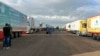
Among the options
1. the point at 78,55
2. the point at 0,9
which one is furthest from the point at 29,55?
the point at 0,9

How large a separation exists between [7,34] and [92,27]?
2099 centimetres

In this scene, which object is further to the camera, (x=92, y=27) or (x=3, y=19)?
(x=92, y=27)

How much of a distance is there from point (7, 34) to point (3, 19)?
8.70 meters

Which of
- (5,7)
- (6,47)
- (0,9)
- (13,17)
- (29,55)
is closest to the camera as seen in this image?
(29,55)

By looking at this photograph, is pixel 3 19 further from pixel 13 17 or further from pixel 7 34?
pixel 7 34

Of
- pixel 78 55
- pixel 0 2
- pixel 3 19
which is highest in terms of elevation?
pixel 0 2

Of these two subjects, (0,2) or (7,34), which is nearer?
(7,34)

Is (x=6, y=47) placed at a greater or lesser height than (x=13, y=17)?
lesser

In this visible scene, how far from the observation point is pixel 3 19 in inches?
1155

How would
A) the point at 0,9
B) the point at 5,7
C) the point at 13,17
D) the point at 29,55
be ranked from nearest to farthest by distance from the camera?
the point at 29,55
the point at 0,9
the point at 5,7
the point at 13,17

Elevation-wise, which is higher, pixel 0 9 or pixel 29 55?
pixel 0 9

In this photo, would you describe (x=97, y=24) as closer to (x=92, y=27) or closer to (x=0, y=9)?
(x=92, y=27)

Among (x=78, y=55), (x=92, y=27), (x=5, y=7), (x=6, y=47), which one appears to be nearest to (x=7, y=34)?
(x=6, y=47)

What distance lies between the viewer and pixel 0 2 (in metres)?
28.0
